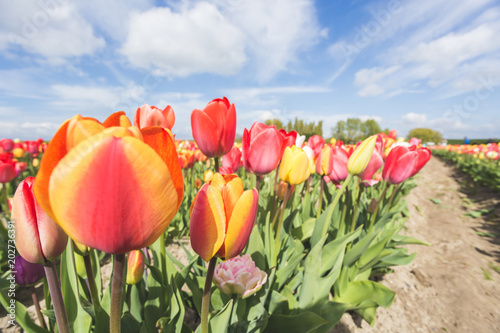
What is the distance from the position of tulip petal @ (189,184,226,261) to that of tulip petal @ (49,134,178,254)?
0.17 metres

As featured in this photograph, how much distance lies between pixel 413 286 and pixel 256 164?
2420 mm

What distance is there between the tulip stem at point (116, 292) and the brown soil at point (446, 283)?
72.2 inches

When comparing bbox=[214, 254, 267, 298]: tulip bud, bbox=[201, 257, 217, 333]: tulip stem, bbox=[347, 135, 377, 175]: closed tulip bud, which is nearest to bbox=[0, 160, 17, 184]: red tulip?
bbox=[214, 254, 267, 298]: tulip bud

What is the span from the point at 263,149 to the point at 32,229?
101 centimetres

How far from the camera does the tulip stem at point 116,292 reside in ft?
1.57

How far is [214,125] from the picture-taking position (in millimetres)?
1188

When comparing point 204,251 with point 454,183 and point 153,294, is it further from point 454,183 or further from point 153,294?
point 454,183

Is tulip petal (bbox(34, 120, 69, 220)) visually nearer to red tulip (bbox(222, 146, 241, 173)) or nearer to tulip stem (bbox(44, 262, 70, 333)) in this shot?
tulip stem (bbox(44, 262, 70, 333))

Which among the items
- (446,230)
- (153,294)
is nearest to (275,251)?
(153,294)

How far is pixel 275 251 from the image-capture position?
5.03ft

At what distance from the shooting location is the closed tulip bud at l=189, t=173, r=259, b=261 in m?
0.63

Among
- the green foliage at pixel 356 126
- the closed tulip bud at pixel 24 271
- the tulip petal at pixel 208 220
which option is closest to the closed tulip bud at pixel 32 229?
the tulip petal at pixel 208 220

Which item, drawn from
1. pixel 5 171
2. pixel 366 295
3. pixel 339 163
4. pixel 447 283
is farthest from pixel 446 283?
pixel 5 171

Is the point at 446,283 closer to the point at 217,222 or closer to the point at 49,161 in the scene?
the point at 217,222
